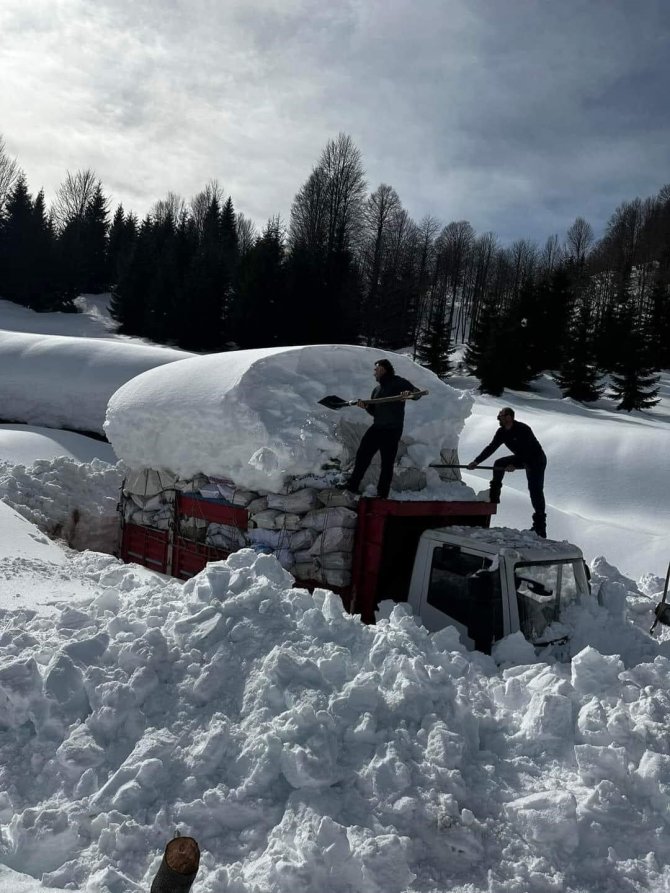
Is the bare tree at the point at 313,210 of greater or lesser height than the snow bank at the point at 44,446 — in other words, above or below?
above

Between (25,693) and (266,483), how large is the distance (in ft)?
12.5

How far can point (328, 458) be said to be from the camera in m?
7.56

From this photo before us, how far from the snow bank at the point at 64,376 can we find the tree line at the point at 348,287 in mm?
12299

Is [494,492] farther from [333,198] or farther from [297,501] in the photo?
[333,198]

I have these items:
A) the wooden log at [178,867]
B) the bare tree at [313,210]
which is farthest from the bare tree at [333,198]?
the wooden log at [178,867]

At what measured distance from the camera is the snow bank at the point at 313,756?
3.29 m

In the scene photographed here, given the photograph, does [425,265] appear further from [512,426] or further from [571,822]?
[571,822]

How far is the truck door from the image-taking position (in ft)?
17.6

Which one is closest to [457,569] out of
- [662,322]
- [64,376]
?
[64,376]

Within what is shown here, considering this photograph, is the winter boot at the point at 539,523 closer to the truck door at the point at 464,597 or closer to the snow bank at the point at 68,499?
the truck door at the point at 464,597

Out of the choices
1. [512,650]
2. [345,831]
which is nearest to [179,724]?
[345,831]

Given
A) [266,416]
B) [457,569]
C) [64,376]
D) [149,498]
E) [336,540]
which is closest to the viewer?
[457,569]

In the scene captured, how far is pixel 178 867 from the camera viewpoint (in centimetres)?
243

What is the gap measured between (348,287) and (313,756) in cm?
2997
